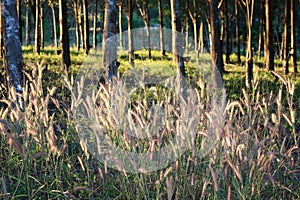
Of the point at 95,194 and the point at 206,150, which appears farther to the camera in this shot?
the point at 95,194

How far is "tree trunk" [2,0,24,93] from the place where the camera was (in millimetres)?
7395

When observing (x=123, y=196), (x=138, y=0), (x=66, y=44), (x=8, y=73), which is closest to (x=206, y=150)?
(x=123, y=196)

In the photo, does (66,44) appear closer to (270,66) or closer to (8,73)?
(8,73)

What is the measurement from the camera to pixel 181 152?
13.5 feet

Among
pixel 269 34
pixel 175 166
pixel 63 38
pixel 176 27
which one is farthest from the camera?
pixel 269 34

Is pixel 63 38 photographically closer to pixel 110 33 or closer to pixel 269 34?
pixel 110 33

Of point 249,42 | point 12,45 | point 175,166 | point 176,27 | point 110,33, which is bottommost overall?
point 175,166

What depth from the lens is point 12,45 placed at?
747cm

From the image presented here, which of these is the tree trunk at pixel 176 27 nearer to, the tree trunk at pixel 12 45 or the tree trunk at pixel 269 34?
the tree trunk at pixel 12 45

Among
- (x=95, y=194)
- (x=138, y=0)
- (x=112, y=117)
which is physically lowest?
(x=95, y=194)

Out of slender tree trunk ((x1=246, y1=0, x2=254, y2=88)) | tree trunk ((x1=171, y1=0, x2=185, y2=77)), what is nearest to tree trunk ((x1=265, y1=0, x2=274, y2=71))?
slender tree trunk ((x1=246, y1=0, x2=254, y2=88))

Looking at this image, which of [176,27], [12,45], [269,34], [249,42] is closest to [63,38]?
[176,27]

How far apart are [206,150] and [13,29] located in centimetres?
457

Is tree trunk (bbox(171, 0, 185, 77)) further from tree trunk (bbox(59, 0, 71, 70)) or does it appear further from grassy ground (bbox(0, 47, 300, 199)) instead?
grassy ground (bbox(0, 47, 300, 199))
